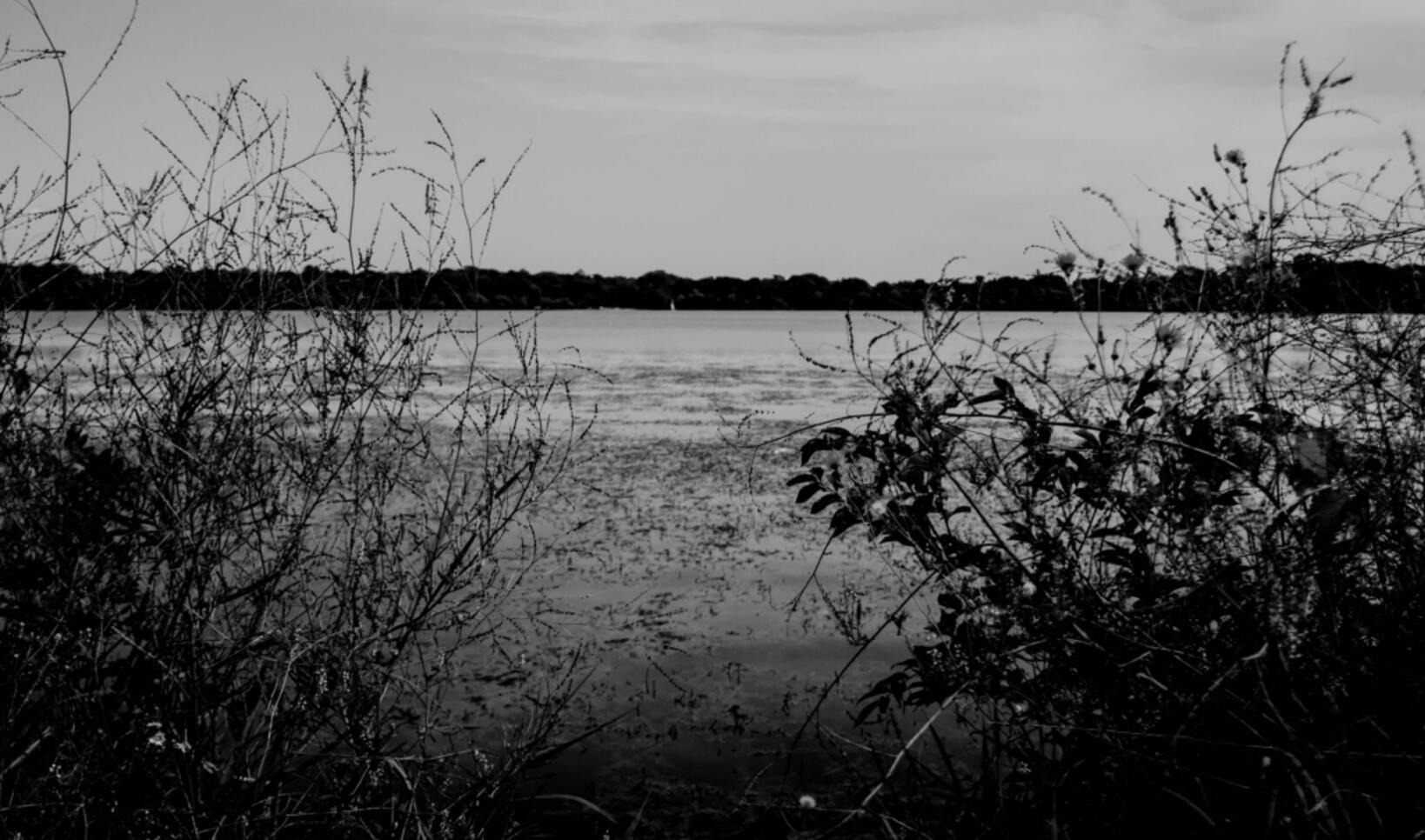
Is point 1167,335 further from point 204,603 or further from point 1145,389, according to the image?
point 204,603

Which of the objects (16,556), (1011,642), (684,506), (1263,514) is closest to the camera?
(1263,514)

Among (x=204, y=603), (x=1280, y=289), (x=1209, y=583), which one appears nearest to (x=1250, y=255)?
(x=1280, y=289)

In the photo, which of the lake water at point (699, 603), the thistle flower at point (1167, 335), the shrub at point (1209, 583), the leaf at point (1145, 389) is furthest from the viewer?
the lake water at point (699, 603)

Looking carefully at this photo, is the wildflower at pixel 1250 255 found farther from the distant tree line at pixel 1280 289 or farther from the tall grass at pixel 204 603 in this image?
the tall grass at pixel 204 603

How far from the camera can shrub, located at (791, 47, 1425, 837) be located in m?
2.23

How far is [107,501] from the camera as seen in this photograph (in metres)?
3.14

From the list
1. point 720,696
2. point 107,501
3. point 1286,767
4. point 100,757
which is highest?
point 107,501

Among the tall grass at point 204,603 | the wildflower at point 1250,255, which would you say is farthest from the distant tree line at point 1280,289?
the tall grass at point 204,603

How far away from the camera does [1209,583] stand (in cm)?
206

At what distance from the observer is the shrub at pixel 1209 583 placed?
223 centimetres

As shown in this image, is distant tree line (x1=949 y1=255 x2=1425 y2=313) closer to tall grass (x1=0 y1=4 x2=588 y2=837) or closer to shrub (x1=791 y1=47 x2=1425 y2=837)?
shrub (x1=791 y1=47 x2=1425 y2=837)

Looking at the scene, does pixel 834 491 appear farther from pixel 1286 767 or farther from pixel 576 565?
pixel 576 565

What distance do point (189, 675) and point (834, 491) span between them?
1690mm

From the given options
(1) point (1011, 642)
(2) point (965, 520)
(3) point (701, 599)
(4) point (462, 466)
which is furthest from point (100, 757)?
(4) point (462, 466)
